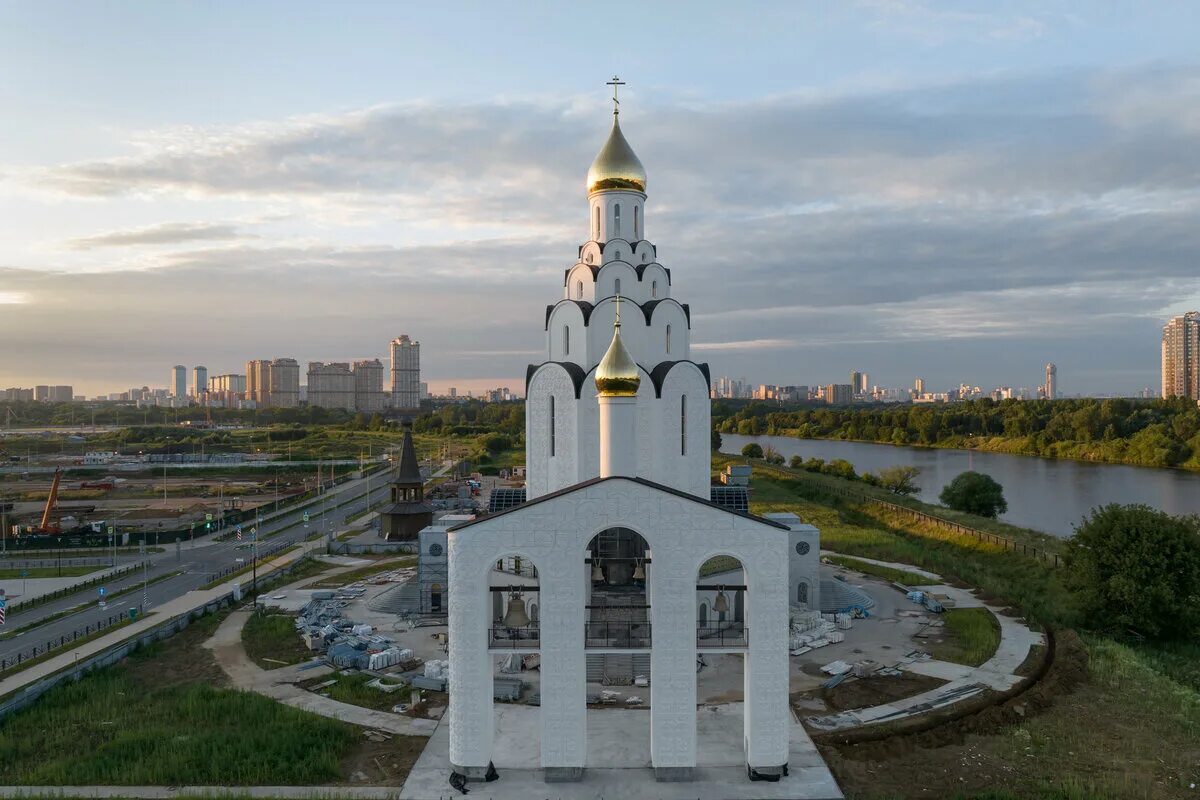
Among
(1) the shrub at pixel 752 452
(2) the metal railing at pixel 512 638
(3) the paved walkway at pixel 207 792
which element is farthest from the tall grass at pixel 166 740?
(1) the shrub at pixel 752 452

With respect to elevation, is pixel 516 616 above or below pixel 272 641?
above

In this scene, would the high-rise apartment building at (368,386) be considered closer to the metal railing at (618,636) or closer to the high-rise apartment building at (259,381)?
the high-rise apartment building at (259,381)

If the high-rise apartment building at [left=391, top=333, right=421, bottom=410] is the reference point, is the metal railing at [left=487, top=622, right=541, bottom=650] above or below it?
below

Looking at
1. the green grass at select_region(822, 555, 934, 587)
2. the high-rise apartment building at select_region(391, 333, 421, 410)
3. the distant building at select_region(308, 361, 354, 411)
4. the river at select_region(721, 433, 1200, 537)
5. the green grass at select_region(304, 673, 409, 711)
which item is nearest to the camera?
the green grass at select_region(304, 673, 409, 711)

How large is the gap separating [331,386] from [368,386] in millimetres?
6593

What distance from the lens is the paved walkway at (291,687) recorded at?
13117mm

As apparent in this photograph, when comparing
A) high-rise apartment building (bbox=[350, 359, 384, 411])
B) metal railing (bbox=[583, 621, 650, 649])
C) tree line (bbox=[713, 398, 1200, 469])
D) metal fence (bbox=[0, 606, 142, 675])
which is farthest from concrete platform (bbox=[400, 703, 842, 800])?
high-rise apartment building (bbox=[350, 359, 384, 411])

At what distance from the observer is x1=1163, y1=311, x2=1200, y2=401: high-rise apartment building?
11400 centimetres

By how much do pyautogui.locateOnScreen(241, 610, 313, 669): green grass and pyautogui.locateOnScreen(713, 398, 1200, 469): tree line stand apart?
6919 centimetres

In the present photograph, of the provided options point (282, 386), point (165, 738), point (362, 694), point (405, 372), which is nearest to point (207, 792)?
point (165, 738)

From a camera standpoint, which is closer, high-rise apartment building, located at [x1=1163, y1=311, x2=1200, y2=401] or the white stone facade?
the white stone facade

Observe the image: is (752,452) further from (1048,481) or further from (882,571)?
(882,571)

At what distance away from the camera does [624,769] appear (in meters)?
11.1

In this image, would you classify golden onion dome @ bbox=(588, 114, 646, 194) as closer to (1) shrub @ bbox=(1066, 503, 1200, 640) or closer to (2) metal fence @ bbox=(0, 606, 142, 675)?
(1) shrub @ bbox=(1066, 503, 1200, 640)
